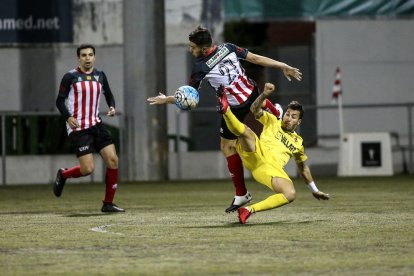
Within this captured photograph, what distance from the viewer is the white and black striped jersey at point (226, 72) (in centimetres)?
1207

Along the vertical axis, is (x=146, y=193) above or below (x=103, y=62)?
below

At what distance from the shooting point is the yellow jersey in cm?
1174

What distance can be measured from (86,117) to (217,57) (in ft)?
7.34

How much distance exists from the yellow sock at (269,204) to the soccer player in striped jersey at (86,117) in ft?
9.81

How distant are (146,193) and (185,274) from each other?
1112cm

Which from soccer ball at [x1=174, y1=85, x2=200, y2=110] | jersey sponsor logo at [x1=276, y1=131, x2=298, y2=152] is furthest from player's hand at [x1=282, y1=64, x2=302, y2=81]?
soccer ball at [x1=174, y1=85, x2=200, y2=110]

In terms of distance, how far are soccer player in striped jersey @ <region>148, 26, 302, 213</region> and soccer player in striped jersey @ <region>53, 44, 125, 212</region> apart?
1622mm

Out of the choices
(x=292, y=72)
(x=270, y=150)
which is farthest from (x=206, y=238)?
(x=292, y=72)

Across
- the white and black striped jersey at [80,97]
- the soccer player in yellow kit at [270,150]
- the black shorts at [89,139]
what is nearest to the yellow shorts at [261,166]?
the soccer player in yellow kit at [270,150]

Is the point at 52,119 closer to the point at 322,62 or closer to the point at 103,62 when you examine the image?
the point at 103,62

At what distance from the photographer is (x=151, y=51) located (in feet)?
75.6

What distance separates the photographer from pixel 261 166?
38.2ft

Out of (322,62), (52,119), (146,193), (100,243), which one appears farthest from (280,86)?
(100,243)

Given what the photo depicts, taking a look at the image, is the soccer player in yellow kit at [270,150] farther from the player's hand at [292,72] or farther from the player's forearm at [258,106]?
→ the player's hand at [292,72]
